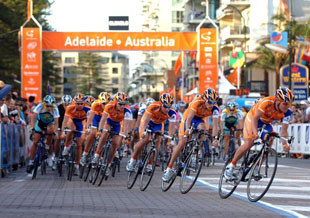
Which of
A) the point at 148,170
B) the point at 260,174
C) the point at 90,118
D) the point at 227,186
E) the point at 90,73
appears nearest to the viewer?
the point at 260,174

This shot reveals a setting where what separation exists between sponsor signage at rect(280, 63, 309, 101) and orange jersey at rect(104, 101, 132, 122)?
2245cm

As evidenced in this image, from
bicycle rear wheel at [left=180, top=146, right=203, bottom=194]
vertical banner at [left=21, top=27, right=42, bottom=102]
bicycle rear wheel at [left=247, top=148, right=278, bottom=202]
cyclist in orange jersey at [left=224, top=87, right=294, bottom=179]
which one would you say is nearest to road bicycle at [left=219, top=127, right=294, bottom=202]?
bicycle rear wheel at [left=247, top=148, right=278, bottom=202]

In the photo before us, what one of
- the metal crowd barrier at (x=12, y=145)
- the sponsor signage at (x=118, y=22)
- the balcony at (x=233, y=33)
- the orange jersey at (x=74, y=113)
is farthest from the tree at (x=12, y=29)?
the orange jersey at (x=74, y=113)

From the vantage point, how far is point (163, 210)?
11531 mm

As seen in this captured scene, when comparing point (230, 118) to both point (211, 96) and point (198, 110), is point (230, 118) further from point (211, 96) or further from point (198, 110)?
point (211, 96)

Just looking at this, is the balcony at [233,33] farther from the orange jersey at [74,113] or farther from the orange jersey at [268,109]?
the orange jersey at [268,109]

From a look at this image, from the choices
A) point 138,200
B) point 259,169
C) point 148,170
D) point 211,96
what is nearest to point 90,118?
point 148,170

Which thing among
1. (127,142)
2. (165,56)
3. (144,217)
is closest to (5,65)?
(127,142)

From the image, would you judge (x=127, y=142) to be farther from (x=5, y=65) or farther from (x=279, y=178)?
(x=5, y=65)

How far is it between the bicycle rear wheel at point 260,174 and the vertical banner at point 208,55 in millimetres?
32711

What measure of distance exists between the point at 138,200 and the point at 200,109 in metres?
3.48

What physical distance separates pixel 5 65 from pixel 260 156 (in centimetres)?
5127

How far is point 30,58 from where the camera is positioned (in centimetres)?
4544

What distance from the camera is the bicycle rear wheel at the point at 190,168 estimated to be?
1458 centimetres
